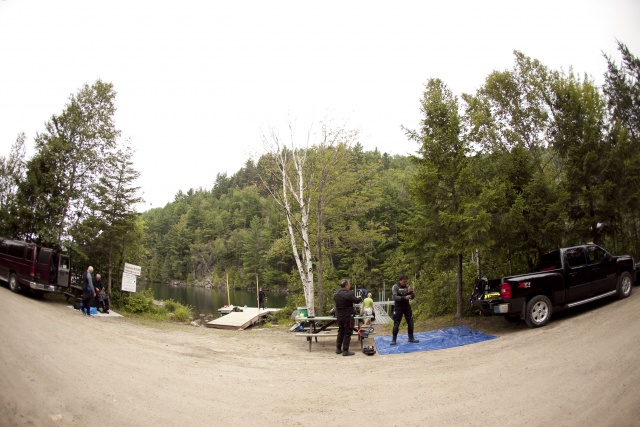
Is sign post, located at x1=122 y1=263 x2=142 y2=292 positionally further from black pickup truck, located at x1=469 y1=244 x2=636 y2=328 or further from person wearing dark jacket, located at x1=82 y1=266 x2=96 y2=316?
black pickup truck, located at x1=469 y1=244 x2=636 y2=328

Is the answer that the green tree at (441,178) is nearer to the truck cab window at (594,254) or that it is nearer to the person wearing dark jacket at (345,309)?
the truck cab window at (594,254)

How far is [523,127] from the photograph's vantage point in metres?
17.4

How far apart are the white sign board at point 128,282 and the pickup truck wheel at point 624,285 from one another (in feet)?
63.5

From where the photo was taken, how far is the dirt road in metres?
4.49

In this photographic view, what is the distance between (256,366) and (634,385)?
253 inches

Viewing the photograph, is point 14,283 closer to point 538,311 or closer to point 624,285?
point 538,311

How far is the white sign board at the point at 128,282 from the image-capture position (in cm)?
1717

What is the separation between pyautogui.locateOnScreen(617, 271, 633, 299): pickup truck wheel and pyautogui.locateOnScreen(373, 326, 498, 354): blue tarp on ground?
169 inches

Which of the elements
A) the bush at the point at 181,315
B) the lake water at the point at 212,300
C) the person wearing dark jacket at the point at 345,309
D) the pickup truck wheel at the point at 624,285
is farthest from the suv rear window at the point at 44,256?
the lake water at the point at 212,300

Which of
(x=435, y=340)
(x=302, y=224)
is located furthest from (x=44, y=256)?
(x=435, y=340)

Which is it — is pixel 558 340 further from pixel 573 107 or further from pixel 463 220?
pixel 573 107

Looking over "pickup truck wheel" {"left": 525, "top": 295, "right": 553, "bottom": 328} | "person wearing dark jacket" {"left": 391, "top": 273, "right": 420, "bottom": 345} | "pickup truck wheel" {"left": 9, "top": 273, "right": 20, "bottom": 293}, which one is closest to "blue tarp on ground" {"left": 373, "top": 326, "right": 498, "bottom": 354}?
"person wearing dark jacket" {"left": 391, "top": 273, "right": 420, "bottom": 345}

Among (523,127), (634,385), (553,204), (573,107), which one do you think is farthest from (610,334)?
(523,127)

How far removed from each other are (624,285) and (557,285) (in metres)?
2.65
